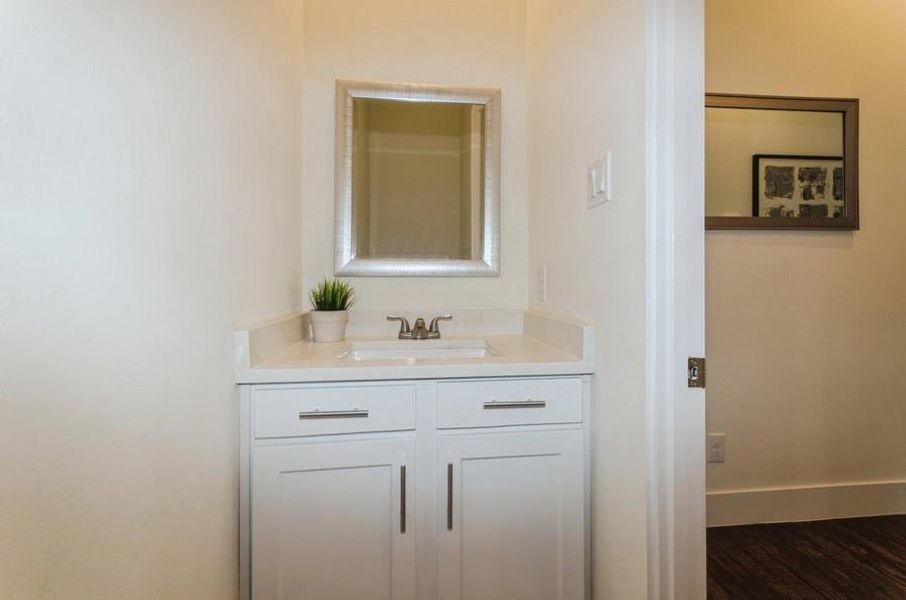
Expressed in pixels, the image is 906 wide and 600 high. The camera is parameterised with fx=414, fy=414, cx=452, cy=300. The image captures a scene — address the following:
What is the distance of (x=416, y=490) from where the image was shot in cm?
111

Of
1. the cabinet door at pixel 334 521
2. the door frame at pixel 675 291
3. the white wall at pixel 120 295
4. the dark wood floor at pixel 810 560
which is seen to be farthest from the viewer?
the dark wood floor at pixel 810 560

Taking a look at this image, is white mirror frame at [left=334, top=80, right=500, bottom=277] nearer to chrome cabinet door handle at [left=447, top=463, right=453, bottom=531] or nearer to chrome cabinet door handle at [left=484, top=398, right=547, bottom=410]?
chrome cabinet door handle at [left=484, top=398, right=547, bottom=410]

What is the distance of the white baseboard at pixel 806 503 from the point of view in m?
1.71

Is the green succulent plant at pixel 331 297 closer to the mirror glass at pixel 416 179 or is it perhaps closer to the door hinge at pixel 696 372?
the mirror glass at pixel 416 179

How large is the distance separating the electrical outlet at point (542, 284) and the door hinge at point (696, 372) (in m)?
0.74

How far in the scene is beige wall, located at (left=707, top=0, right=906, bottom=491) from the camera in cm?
170

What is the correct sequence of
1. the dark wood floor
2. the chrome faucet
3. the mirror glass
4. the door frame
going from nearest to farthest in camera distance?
the door frame, the dark wood floor, the chrome faucet, the mirror glass

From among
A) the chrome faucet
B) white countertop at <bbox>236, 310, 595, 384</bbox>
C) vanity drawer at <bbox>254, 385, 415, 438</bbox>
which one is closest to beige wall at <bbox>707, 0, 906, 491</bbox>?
white countertop at <bbox>236, 310, 595, 384</bbox>

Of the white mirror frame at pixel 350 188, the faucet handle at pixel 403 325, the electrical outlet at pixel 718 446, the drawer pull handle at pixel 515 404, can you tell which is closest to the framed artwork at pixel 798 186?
the electrical outlet at pixel 718 446

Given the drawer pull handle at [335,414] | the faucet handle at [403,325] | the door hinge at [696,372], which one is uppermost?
the faucet handle at [403,325]

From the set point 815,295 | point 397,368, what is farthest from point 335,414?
point 815,295

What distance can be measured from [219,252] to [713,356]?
181 cm

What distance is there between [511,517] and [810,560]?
4.12 feet

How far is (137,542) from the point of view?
638 millimetres
